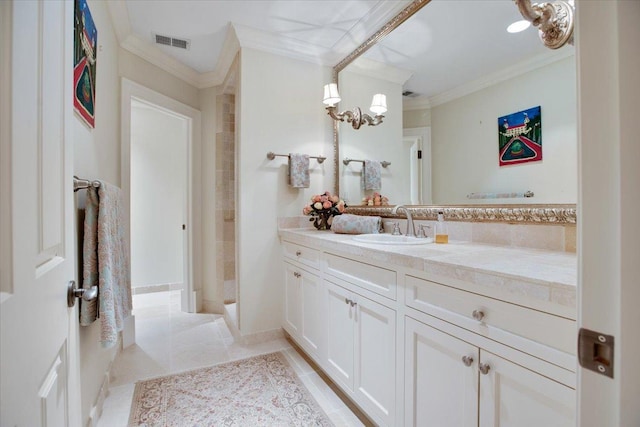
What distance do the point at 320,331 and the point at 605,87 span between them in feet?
5.84

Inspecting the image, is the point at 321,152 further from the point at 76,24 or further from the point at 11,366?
the point at 11,366

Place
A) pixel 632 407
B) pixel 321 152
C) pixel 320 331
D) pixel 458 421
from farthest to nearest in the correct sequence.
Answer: pixel 321 152
pixel 320 331
pixel 458 421
pixel 632 407

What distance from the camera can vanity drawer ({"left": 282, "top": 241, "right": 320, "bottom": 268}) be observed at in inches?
76.4

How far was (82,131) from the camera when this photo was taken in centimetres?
138

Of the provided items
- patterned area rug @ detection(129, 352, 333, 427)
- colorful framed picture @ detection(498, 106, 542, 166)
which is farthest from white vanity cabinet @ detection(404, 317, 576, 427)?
colorful framed picture @ detection(498, 106, 542, 166)

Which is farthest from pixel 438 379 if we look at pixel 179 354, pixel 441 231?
pixel 179 354

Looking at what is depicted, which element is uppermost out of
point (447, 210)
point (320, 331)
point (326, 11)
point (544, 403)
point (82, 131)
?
point (326, 11)

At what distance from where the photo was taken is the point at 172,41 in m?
2.45

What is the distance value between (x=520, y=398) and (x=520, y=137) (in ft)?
3.62

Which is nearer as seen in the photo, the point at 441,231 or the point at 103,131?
the point at 441,231

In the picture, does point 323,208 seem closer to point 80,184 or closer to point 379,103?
point 379,103

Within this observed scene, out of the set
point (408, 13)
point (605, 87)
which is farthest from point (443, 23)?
point (605, 87)

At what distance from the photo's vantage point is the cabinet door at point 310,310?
6.27 ft

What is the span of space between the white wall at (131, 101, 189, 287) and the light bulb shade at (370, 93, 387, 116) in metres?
2.61
